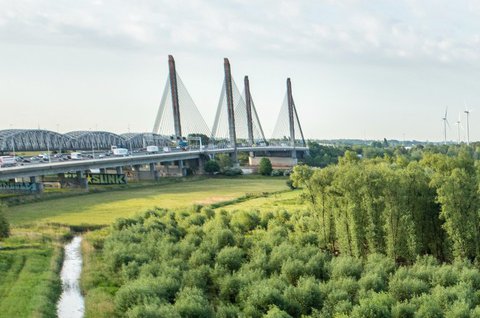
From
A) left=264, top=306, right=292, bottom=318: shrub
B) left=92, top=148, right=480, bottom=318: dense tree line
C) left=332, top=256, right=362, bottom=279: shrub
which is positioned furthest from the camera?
left=332, top=256, right=362, bottom=279: shrub

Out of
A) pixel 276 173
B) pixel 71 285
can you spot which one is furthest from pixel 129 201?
pixel 276 173

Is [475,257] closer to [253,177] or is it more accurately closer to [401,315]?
[401,315]

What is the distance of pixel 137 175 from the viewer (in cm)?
10706

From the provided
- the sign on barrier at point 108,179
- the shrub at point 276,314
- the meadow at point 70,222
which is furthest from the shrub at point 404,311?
the sign on barrier at point 108,179

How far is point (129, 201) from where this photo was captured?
7188cm

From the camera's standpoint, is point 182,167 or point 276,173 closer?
A: point 276,173

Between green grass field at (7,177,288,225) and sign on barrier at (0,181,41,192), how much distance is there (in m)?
5.80

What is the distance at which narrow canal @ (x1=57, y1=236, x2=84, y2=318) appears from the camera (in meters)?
30.3

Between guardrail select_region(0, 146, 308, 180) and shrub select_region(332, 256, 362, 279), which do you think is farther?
guardrail select_region(0, 146, 308, 180)

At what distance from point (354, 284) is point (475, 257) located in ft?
41.4

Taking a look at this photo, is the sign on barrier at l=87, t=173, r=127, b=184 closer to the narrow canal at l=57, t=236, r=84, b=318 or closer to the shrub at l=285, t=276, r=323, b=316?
the narrow canal at l=57, t=236, r=84, b=318

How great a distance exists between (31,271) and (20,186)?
46.2 metres

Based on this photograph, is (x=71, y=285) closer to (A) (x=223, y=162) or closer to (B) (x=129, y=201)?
(B) (x=129, y=201)

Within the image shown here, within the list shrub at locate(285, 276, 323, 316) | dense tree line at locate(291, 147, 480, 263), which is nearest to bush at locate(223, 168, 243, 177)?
dense tree line at locate(291, 147, 480, 263)
